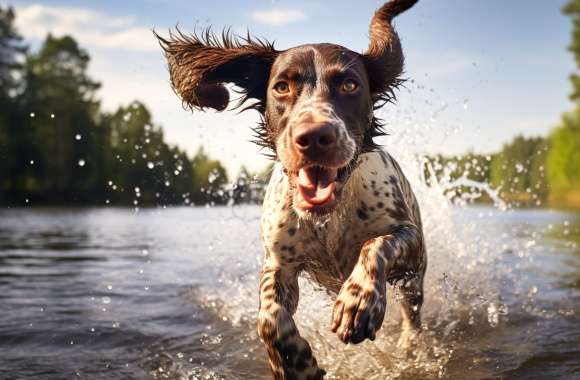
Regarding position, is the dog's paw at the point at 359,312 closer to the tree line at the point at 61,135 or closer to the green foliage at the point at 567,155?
the tree line at the point at 61,135

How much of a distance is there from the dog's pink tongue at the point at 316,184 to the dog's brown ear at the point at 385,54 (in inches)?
33.6

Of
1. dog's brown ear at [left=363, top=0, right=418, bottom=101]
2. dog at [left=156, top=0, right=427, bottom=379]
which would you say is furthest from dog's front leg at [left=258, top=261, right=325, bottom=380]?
dog's brown ear at [left=363, top=0, right=418, bottom=101]

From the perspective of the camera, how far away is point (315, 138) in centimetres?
266

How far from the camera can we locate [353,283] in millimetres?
2770

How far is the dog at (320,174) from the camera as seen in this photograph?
109 inches

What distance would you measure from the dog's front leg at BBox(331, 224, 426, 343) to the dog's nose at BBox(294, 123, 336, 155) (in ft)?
1.86

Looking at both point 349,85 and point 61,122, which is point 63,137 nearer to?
point 61,122

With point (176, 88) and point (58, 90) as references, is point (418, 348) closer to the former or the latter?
point (176, 88)

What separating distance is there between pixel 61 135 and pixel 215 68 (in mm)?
39962

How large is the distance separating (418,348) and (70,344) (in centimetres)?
239

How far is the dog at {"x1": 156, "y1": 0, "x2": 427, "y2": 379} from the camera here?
109 inches

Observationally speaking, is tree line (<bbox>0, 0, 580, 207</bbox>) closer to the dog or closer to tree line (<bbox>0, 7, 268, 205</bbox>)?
tree line (<bbox>0, 7, 268, 205</bbox>)

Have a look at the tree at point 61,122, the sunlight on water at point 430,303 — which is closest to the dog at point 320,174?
the sunlight on water at point 430,303

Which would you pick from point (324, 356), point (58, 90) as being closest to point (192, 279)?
point (324, 356)
